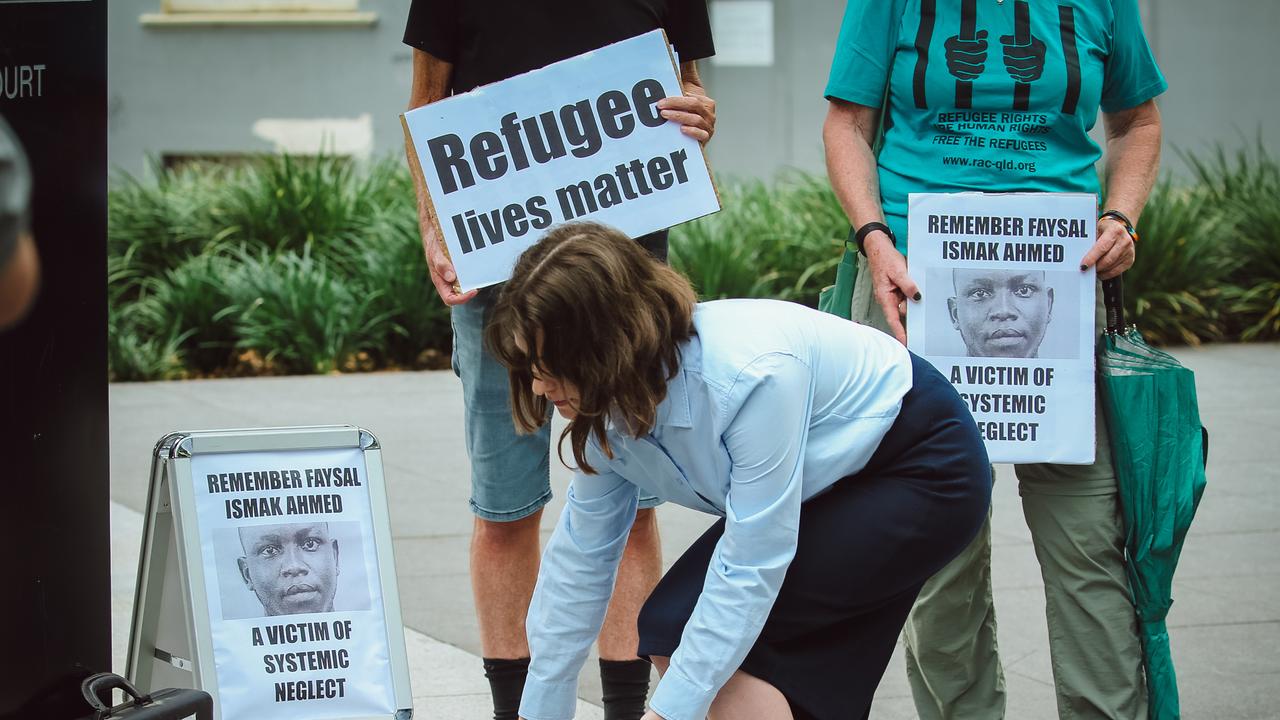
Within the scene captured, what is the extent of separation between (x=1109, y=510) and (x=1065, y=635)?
0.28 metres

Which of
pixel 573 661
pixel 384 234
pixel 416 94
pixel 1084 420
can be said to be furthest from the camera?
pixel 384 234

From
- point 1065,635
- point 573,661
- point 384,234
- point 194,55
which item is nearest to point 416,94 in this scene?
point 573,661

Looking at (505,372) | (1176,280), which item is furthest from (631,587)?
(1176,280)

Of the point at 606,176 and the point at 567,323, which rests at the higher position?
the point at 606,176

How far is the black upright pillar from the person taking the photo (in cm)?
247

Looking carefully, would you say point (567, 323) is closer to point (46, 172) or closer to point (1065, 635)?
point (46, 172)

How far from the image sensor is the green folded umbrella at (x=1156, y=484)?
2.80 metres

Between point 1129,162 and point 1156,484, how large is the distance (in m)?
0.72

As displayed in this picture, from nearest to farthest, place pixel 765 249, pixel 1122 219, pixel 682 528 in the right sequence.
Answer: pixel 1122 219, pixel 682 528, pixel 765 249

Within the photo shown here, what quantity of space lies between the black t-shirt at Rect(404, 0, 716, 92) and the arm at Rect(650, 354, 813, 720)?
1120 mm

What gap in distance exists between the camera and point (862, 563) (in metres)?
2.27

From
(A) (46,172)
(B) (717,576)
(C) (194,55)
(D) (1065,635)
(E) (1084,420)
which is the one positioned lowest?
(D) (1065,635)

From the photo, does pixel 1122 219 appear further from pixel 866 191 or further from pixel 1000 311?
pixel 866 191

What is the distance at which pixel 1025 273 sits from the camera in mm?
2871
